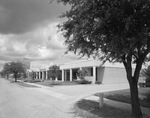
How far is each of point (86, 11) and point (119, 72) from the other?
1526 inches

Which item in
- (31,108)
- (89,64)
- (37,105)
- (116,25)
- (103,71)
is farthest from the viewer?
(89,64)

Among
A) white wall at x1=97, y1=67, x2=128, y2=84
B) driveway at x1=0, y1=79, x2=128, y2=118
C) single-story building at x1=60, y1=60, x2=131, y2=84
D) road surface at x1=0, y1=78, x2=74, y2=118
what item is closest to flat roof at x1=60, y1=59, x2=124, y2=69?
single-story building at x1=60, y1=60, x2=131, y2=84

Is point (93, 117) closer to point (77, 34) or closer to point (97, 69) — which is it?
point (77, 34)

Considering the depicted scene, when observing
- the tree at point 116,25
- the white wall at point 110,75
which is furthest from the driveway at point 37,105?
the white wall at point 110,75

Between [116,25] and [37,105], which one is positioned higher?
[116,25]

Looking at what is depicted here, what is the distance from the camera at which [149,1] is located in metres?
6.88

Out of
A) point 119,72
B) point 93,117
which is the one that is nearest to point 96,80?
point 119,72

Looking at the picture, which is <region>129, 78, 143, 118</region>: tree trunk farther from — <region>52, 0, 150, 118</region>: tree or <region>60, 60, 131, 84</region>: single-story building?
<region>60, 60, 131, 84</region>: single-story building

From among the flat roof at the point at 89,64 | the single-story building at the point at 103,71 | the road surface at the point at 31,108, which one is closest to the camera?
the road surface at the point at 31,108

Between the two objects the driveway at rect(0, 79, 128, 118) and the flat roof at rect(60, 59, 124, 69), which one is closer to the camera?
the driveway at rect(0, 79, 128, 118)

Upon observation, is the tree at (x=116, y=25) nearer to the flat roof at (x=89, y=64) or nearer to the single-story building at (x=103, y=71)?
the flat roof at (x=89, y=64)

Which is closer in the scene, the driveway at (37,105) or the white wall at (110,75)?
the driveway at (37,105)

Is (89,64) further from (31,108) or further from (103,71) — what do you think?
(31,108)

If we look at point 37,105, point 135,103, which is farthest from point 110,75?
point 135,103
